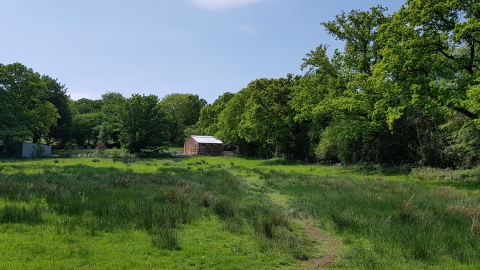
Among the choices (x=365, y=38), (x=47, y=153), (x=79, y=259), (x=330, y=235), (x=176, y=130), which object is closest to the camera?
(x=79, y=259)

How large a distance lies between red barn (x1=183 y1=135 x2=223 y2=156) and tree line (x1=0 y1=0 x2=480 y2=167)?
8408 mm

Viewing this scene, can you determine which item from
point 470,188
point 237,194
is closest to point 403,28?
point 470,188

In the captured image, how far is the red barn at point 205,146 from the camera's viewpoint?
249 ft

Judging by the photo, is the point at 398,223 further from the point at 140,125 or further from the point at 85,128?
the point at 85,128

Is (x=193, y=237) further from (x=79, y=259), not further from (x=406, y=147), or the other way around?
(x=406, y=147)

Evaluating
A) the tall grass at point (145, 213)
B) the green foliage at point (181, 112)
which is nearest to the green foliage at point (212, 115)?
the green foliage at point (181, 112)

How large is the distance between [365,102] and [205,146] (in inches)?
1979

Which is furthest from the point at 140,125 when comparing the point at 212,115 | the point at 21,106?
the point at 212,115

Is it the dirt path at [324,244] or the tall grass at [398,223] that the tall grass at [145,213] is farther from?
the tall grass at [398,223]

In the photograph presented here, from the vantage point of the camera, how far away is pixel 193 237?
9.47m

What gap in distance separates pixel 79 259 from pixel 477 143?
85.9 ft

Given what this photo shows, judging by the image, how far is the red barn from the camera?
249ft

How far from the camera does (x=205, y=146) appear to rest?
7619cm

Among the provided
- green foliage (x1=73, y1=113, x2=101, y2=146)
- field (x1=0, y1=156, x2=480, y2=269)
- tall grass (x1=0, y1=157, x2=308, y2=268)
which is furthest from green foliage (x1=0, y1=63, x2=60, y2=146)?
field (x1=0, y1=156, x2=480, y2=269)
